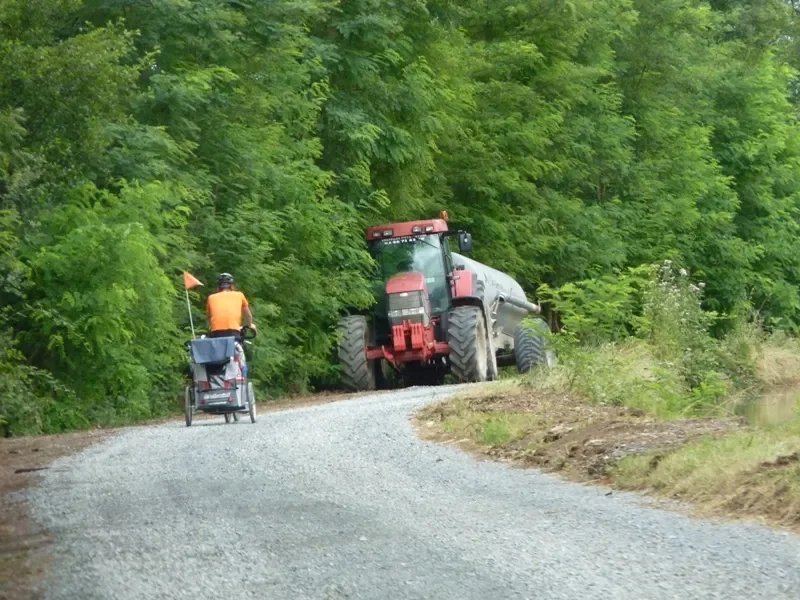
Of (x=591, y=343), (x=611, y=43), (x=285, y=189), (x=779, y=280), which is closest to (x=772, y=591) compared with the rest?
(x=591, y=343)

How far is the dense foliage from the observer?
21719mm

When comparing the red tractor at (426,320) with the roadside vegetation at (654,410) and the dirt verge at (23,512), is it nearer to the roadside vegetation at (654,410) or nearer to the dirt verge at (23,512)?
the roadside vegetation at (654,410)

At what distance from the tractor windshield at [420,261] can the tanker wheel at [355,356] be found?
1550 mm

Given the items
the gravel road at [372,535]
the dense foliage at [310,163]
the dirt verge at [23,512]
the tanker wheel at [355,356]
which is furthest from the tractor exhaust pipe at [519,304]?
the gravel road at [372,535]

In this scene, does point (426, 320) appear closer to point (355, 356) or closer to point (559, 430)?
point (355, 356)

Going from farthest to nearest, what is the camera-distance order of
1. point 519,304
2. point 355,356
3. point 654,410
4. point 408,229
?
point 519,304 → point 408,229 → point 355,356 → point 654,410

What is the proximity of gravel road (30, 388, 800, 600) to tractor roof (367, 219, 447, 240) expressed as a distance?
588 inches

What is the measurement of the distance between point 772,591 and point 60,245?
15.9 metres

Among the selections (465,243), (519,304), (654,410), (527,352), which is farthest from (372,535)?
(519,304)

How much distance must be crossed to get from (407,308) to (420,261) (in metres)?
1.92

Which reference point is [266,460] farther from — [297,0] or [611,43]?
[611,43]

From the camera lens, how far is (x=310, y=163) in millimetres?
28984

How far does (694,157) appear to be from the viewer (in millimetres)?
48875

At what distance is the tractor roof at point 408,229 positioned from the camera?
97.0 ft
